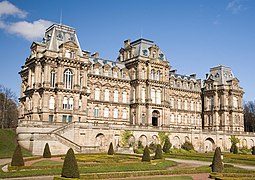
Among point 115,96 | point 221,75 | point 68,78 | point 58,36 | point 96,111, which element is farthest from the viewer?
point 221,75

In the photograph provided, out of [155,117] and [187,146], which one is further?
[155,117]

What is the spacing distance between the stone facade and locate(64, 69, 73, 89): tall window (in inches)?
7.2

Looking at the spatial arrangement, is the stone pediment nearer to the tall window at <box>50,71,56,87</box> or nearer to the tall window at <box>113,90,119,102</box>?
the tall window at <box>50,71,56,87</box>

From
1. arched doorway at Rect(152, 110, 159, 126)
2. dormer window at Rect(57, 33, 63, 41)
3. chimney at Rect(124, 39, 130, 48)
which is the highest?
chimney at Rect(124, 39, 130, 48)

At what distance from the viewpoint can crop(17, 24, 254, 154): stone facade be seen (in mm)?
52163

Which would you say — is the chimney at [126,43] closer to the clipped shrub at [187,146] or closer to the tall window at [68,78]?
the tall window at [68,78]

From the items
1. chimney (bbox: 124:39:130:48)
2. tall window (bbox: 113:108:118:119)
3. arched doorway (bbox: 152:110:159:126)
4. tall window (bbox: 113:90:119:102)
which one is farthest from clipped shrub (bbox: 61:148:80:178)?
chimney (bbox: 124:39:130:48)

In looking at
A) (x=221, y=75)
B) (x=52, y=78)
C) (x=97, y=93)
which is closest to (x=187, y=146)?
(x=97, y=93)

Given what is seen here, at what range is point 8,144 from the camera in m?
45.8

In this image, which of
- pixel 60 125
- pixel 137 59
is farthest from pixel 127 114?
pixel 60 125

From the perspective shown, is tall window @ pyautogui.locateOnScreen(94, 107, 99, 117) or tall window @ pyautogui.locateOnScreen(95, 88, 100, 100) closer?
tall window @ pyautogui.locateOnScreen(94, 107, 99, 117)

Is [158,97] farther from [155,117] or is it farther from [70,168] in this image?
[70,168]

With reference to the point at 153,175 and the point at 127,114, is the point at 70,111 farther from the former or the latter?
the point at 153,175

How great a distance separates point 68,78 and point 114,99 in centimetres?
1420
